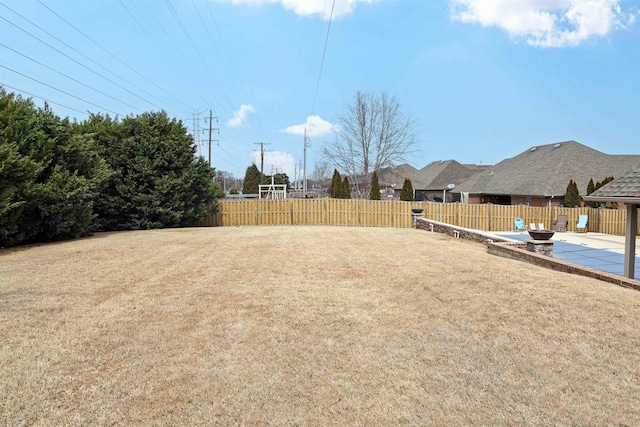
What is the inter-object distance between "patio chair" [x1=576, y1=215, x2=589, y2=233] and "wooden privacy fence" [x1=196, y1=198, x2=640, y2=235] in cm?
31

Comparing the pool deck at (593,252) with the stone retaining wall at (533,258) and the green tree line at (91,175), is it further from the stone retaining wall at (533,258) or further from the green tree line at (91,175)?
the green tree line at (91,175)

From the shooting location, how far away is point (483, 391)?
3.20 m

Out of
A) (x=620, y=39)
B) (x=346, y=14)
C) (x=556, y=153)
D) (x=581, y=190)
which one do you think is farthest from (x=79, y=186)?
(x=556, y=153)

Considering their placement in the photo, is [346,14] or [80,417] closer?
[80,417]

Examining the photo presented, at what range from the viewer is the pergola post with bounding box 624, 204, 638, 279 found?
7.77 m

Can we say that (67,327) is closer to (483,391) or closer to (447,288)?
(483,391)

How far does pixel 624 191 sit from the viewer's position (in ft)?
25.6

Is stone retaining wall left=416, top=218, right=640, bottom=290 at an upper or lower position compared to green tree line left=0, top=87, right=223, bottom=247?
lower

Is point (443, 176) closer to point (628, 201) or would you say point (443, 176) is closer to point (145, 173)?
point (145, 173)

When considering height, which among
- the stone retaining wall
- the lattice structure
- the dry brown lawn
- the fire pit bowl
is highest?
the lattice structure

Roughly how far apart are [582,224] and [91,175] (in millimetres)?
20862

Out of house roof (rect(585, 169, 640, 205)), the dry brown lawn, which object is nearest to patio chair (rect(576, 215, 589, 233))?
house roof (rect(585, 169, 640, 205))

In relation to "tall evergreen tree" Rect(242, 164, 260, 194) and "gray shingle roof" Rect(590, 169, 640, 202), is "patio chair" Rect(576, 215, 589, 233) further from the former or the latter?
"tall evergreen tree" Rect(242, 164, 260, 194)

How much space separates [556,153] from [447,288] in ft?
88.0
